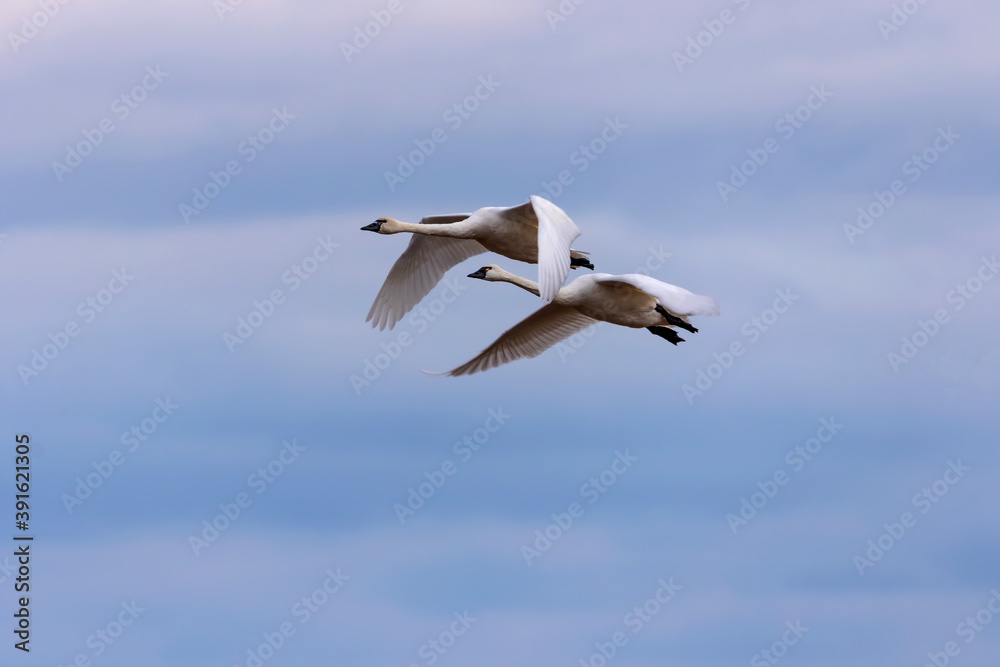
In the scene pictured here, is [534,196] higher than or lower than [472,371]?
higher

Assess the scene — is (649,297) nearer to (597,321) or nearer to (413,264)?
(597,321)

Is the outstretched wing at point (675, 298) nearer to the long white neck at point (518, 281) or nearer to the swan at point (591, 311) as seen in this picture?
the swan at point (591, 311)

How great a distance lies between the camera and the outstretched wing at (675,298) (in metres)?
26.7

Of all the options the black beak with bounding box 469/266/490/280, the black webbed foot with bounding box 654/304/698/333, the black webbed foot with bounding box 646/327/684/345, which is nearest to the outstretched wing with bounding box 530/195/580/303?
the black webbed foot with bounding box 654/304/698/333

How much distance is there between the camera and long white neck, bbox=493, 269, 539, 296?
106ft

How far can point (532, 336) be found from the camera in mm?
32594

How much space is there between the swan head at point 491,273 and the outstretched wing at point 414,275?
2.12 meters

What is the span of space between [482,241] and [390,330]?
4.31 m

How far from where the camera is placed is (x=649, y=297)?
96.4 ft

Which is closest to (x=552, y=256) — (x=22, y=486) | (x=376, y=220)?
(x=376, y=220)

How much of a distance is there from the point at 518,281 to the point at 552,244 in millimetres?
5751

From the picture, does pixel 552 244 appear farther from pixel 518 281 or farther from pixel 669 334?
pixel 518 281

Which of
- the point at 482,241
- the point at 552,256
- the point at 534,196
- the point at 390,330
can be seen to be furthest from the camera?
the point at 390,330

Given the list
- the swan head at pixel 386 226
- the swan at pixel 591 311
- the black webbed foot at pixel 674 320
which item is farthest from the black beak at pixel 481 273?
the black webbed foot at pixel 674 320
